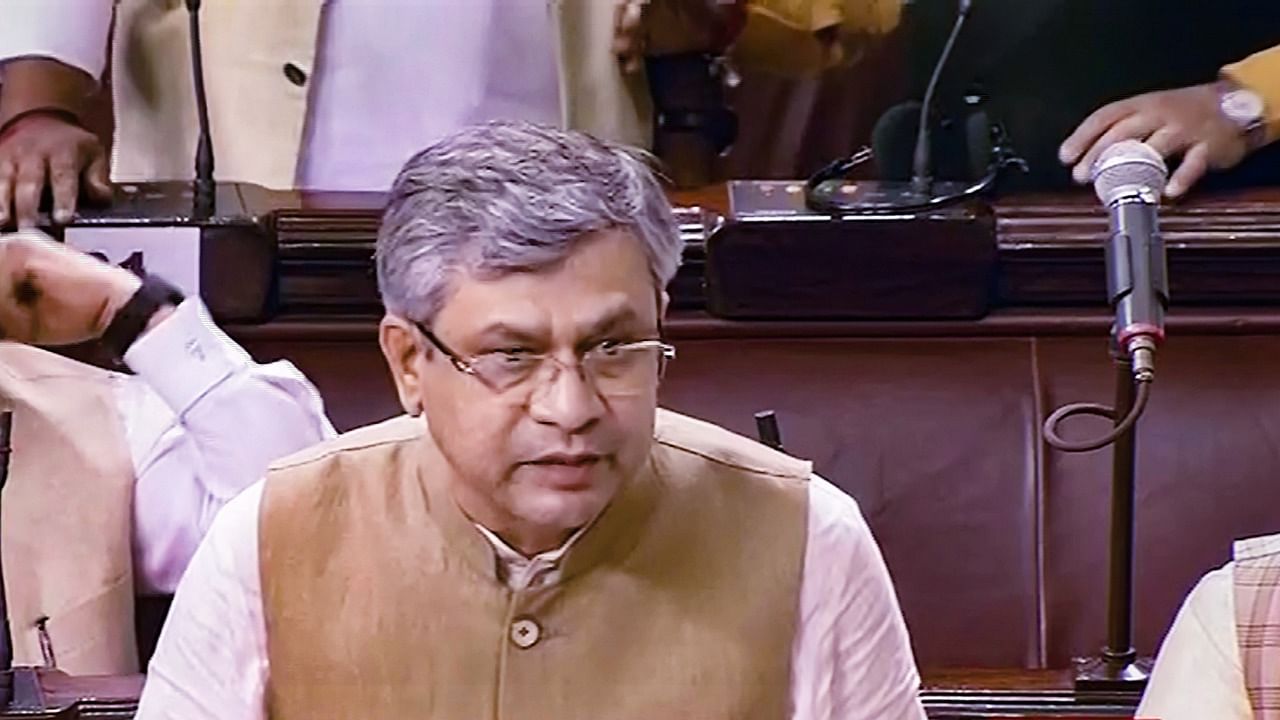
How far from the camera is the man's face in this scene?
1313 millimetres

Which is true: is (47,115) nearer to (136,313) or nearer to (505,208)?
(136,313)

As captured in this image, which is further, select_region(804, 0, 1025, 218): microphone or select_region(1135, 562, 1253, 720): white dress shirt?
select_region(804, 0, 1025, 218): microphone

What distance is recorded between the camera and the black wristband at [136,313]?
6.61 feet

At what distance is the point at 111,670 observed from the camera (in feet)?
6.35

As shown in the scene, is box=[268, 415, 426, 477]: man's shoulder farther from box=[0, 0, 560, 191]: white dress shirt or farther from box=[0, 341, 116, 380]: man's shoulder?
box=[0, 0, 560, 191]: white dress shirt

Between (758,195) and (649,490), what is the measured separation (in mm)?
760

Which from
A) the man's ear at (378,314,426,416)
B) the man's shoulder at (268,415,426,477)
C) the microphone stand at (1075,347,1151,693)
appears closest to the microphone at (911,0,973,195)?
the microphone stand at (1075,347,1151,693)

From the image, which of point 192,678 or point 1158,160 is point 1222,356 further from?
point 192,678

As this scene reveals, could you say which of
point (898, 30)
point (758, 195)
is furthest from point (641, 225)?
point (898, 30)

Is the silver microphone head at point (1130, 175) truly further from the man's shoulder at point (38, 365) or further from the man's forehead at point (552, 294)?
the man's shoulder at point (38, 365)

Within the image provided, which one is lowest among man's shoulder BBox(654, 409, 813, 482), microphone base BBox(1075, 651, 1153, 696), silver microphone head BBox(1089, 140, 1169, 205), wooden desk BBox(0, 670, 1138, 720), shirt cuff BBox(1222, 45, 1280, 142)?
wooden desk BBox(0, 670, 1138, 720)

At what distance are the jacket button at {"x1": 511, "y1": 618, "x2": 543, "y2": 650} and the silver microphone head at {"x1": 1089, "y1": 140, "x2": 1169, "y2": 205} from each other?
0.49m

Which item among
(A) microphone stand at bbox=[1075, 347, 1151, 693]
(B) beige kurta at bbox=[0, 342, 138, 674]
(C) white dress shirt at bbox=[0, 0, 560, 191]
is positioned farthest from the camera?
(C) white dress shirt at bbox=[0, 0, 560, 191]

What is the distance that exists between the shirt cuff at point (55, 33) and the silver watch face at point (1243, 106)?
1.20 m
